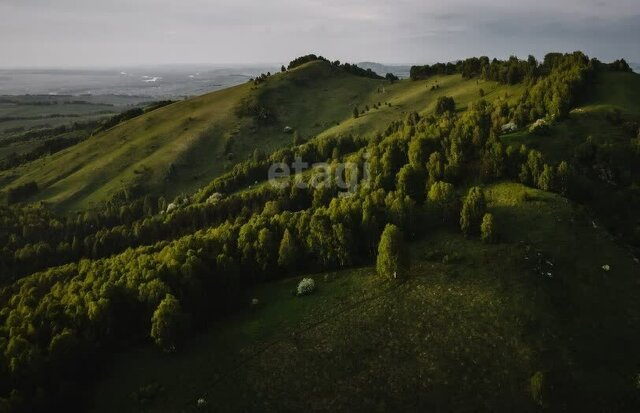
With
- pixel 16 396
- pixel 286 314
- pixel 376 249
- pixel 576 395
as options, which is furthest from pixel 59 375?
pixel 576 395

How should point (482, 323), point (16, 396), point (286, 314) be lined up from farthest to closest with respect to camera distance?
point (286, 314), point (482, 323), point (16, 396)

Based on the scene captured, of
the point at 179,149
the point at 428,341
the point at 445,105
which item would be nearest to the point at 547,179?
the point at 428,341

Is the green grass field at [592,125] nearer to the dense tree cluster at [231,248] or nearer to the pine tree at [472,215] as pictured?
the dense tree cluster at [231,248]

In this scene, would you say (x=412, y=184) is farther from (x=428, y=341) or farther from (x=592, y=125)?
(x=592, y=125)

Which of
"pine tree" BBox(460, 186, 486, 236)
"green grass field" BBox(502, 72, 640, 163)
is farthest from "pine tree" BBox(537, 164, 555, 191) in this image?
"pine tree" BBox(460, 186, 486, 236)

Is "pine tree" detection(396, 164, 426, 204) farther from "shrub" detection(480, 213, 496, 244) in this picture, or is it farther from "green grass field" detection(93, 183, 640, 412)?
"green grass field" detection(93, 183, 640, 412)

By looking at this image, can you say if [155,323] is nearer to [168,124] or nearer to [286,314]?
[286,314]
